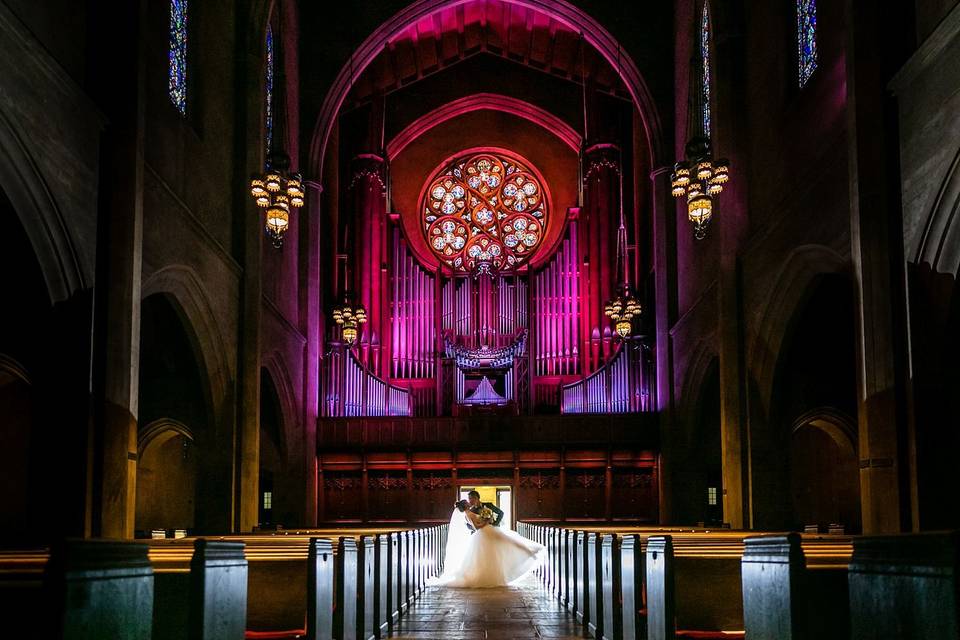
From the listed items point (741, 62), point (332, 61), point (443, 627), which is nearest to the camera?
point (443, 627)

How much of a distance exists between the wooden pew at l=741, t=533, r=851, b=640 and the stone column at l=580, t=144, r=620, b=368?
2104cm

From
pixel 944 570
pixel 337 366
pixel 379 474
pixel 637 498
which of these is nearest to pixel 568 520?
pixel 637 498

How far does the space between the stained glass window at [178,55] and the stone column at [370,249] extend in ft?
35.7

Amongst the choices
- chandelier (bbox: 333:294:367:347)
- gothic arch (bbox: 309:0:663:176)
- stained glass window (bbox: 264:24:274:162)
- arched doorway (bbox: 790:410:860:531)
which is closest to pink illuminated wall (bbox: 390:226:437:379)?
chandelier (bbox: 333:294:367:347)

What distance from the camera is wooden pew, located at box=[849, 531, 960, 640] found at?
3.03 metres

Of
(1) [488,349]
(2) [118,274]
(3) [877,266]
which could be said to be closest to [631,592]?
(3) [877,266]

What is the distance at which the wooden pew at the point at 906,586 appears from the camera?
303 cm

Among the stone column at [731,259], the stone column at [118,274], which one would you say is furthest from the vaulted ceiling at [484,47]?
the stone column at [118,274]

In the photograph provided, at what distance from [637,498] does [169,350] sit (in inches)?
422

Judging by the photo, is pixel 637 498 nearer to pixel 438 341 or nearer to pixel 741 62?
pixel 438 341

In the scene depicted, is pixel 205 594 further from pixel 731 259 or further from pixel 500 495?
pixel 500 495

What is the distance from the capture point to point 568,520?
24312 millimetres

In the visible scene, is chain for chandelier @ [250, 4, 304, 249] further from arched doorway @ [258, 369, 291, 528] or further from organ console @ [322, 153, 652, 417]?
organ console @ [322, 153, 652, 417]

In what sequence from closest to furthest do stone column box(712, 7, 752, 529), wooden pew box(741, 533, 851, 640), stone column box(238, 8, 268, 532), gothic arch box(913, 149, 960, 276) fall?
wooden pew box(741, 533, 851, 640)
gothic arch box(913, 149, 960, 276)
stone column box(712, 7, 752, 529)
stone column box(238, 8, 268, 532)
